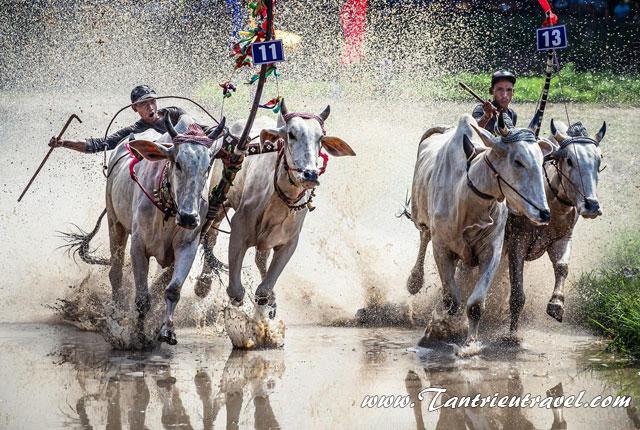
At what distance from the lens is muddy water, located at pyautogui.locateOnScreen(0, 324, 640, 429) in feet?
20.3

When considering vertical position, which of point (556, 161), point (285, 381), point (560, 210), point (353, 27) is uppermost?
point (353, 27)

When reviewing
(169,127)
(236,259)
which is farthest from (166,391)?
(169,127)

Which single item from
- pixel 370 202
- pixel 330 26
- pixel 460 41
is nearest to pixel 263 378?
pixel 370 202

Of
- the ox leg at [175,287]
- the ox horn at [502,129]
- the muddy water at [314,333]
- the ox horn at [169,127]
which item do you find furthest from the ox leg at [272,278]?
the ox horn at [502,129]

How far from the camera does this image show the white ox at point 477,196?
7762 millimetres

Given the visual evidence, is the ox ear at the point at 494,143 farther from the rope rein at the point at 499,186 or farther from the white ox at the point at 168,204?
the white ox at the point at 168,204

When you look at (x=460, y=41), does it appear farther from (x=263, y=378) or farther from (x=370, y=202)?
(x=263, y=378)

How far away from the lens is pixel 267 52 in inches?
313

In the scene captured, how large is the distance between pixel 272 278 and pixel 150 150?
1.41 meters

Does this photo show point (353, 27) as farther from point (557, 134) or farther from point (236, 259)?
point (236, 259)

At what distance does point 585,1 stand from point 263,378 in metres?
17.0

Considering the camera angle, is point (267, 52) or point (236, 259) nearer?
point (267, 52)

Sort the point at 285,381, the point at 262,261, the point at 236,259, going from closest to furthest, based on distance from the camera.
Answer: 1. the point at 285,381
2. the point at 236,259
3. the point at 262,261

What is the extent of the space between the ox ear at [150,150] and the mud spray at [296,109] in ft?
3.78
